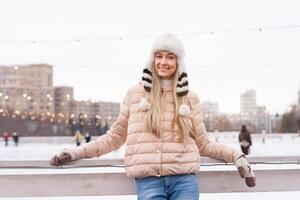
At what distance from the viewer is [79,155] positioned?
7.80 feet

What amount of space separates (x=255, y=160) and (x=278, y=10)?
681 inches

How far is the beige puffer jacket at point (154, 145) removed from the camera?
2.19 metres

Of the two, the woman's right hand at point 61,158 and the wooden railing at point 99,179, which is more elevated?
the woman's right hand at point 61,158

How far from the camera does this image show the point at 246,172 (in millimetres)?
2273

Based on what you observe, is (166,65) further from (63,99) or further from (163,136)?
(63,99)

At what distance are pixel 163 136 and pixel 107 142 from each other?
0.96 ft

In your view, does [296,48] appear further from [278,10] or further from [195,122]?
[195,122]

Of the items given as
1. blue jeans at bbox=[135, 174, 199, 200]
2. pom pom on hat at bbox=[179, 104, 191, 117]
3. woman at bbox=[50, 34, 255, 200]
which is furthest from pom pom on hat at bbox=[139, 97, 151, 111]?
blue jeans at bbox=[135, 174, 199, 200]

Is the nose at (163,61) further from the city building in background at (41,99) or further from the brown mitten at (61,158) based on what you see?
the city building in background at (41,99)

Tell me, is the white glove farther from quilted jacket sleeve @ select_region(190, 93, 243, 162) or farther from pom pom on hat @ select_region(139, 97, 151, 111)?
pom pom on hat @ select_region(139, 97, 151, 111)

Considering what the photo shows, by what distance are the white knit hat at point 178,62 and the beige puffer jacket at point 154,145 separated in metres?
0.05

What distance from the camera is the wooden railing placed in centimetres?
244

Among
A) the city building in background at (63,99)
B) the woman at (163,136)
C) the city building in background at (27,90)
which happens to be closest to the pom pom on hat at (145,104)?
the woman at (163,136)

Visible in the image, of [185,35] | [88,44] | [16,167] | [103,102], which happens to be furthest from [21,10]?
[103,102]
